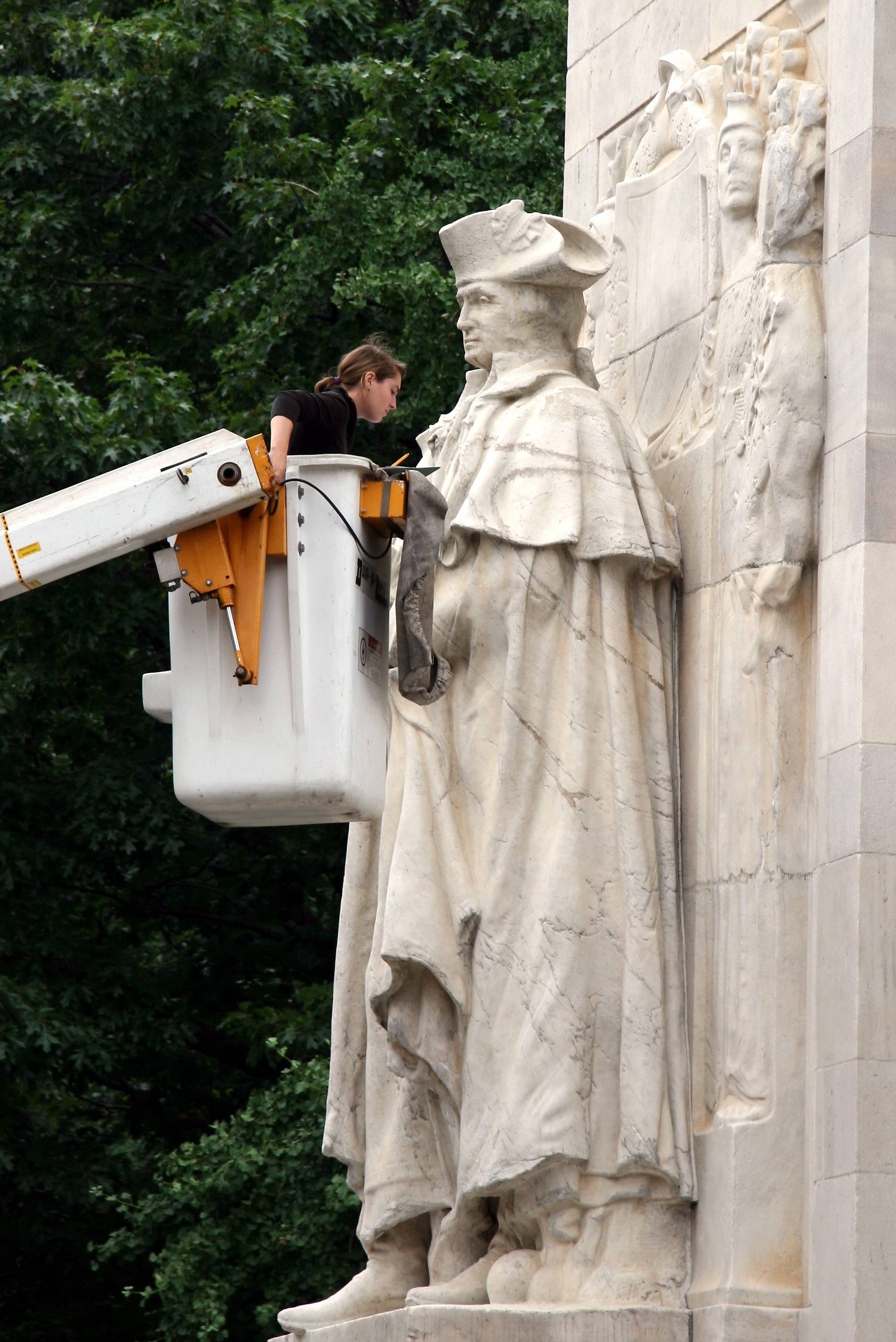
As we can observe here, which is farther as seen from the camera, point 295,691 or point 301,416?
point 301,416

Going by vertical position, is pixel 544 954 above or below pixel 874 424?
below

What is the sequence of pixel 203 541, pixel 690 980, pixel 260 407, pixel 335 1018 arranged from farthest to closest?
pixel 260 407 < pixel 335 1018 < pixel 690 980 < pixel 203 541

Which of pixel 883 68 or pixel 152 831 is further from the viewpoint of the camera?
pixel 152 831

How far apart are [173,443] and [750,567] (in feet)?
27.0

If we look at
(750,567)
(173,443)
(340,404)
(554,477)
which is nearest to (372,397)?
(340,404)

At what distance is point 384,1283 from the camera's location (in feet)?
31.2

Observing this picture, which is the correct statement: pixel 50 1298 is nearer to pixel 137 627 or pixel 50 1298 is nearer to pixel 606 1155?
pixel 137 627

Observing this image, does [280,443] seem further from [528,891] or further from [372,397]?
[528,891]

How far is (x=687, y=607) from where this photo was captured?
9367 millimetres

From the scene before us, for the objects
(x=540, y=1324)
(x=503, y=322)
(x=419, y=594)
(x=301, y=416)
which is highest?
(x=503, y=322)

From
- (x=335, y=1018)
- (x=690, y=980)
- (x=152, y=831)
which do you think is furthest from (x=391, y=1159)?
(x=152, y=831)

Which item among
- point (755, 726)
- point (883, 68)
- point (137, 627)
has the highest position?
point (137, 627)

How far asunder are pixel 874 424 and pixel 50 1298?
35.6 feet

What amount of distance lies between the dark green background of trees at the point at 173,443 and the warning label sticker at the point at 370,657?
662 centimetres
